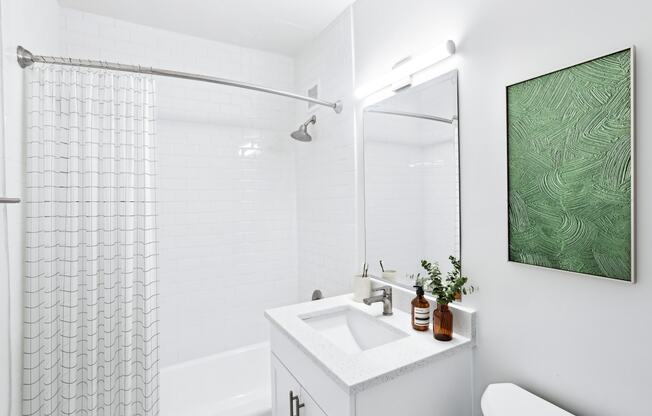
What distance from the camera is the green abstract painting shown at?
808 mm

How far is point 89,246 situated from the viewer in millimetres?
1386

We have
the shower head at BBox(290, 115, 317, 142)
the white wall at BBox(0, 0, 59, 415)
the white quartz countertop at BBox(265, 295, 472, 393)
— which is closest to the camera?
the white quartz countertop at BBox(265, 295, 472, 393)

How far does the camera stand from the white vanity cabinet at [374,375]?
37.7 inches

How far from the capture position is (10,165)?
1.21 meters

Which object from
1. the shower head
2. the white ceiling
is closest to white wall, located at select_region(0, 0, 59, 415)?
the white ceiling

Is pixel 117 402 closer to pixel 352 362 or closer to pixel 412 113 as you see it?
pixel 352 362

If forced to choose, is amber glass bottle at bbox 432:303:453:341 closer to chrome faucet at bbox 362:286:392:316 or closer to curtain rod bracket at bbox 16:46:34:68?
chrome faucet at bbox 362:286:392:316

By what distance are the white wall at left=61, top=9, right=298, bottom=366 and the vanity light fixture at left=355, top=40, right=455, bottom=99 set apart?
1.10m

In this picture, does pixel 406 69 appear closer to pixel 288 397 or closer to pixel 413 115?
pixel 413 115

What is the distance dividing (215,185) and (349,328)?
1.43 metres

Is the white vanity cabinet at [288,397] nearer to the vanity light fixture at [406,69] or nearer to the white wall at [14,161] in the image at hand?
the white wall at [14,161]

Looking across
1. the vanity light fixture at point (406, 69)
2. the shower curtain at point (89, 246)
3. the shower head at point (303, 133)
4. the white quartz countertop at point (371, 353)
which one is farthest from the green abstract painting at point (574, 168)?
the shower curtain at point (89, 246)

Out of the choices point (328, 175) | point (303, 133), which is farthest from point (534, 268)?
point (303, 133)

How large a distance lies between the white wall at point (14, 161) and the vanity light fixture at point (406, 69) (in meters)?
1.50
